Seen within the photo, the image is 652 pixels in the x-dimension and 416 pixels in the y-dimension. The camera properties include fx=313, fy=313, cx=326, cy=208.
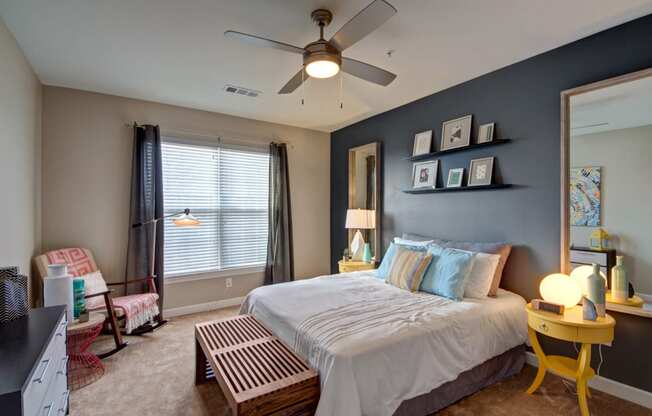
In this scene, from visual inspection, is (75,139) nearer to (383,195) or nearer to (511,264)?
(383,195)

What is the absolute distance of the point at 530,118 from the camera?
276 cm

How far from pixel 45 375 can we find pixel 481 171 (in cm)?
344

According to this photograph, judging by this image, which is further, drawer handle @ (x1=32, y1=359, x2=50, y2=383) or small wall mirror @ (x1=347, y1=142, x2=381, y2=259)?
small wall mirror @ (x1=347, y1=142, x2=381, y2=259)

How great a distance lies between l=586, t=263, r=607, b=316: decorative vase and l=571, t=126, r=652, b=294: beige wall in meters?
0.36

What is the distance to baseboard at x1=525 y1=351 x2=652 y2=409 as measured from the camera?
215 cm

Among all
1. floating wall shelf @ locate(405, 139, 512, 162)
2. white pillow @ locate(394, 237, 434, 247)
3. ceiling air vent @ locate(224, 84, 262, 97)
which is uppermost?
ceiling air vent @ locate(224, 84, 262, 97)

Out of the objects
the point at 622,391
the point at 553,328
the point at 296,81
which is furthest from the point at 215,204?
the point at 622,391

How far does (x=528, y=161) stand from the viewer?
109 inches

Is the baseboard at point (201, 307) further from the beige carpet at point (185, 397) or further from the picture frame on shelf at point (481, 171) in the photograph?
the picture frame on shelf at point (481, 171)

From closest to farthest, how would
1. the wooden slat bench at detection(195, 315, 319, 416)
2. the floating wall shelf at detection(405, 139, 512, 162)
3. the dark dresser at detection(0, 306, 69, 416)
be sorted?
the dark dresser at detection(0, 306, 69, 416), the wooden slat bench at detection(195, 315, 319, 416), the floating wall shelf at detection(405, 139, 512, 162)

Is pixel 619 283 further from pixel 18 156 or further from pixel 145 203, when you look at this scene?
pixel 18 156

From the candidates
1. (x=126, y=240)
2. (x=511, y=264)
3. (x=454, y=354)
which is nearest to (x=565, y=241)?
(x=511, y=264)

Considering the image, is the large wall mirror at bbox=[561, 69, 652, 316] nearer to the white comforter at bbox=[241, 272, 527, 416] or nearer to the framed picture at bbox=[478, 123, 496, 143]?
the framed picture at bbox=[478, 123, 496, 143]

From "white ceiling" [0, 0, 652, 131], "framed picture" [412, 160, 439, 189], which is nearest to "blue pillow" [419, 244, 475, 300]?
"framed picture" [412, 160, 439, 189]
